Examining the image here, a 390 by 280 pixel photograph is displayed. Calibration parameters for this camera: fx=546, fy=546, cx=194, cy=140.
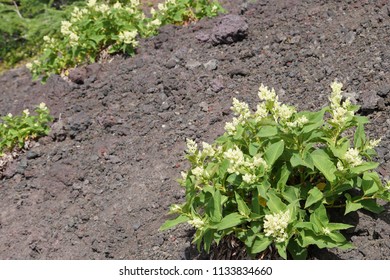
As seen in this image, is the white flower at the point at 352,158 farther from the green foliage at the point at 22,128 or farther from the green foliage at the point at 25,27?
the green foliage at the point at 25,27

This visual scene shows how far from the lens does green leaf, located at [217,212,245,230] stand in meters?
3.23

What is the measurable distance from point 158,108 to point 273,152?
8.14 feet

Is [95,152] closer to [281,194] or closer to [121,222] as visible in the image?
[121,222]

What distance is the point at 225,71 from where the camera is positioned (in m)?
5.72

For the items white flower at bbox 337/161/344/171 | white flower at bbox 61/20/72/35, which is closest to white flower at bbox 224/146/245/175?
white flower at bbox 337/161/344/171

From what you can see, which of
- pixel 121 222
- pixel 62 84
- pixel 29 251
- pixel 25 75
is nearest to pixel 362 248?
pixel 121 222

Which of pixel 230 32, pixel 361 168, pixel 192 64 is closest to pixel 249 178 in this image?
pixel 361 168

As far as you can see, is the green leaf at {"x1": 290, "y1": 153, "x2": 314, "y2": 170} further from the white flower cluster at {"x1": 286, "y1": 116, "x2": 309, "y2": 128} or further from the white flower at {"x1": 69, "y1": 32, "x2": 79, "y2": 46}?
the white flower at {"x1": 69, "y1": 32, "x2": 79, "y2": 46}

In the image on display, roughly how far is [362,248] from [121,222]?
1.99 m

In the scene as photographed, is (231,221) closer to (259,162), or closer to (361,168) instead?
(259,162)

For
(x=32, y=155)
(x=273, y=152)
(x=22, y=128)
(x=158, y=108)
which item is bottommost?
(x=32, y=155)

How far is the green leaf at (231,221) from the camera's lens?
3.23 meters

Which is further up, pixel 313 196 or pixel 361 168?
pixel 361 168

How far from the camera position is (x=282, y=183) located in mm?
3330
